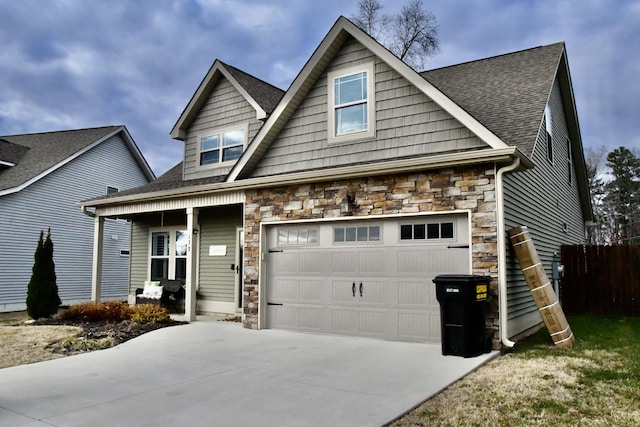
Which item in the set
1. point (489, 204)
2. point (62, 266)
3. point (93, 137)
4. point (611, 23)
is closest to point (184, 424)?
point (489, 204)

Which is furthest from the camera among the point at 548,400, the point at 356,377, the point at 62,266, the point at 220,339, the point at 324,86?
the point at 62,266

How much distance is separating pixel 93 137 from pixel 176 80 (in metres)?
17.0

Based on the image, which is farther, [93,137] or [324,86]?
[93,137]

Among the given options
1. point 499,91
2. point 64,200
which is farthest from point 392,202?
point 64,200

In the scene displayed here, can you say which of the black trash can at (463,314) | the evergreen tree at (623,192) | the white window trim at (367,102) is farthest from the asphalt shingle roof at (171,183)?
the evergreen tree at (623,192)

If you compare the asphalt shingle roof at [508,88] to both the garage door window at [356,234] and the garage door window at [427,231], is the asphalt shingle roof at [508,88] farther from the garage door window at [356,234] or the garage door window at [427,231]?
the garage door window at [356,234]

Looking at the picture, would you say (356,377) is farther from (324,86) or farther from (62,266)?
(62,266)

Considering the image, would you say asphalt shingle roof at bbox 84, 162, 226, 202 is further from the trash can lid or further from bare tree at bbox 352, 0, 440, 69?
bare tree at bbox 352, 0, 440, 69

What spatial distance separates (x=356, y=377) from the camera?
566 cm

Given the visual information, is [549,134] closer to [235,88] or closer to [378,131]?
[378,131]

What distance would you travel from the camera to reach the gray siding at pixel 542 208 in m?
7.97

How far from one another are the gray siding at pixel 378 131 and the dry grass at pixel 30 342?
4692 mm

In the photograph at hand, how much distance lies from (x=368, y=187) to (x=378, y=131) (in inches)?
46.5

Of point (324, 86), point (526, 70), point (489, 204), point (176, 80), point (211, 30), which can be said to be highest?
Answer: point (176, 80)
